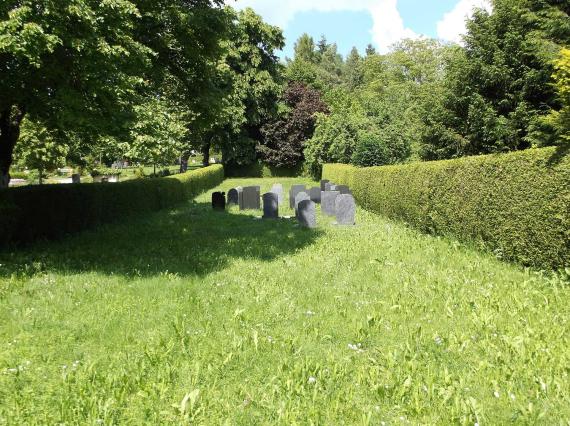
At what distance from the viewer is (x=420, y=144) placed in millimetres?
25234

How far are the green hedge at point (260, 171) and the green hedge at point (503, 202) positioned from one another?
3465 cm

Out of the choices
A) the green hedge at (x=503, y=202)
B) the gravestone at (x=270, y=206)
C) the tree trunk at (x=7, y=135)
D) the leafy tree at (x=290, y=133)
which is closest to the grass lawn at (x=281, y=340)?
the green hedge at (x=503, y=202)

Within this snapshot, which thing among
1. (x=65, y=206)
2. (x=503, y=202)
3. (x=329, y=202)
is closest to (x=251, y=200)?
(x=329, y=202)

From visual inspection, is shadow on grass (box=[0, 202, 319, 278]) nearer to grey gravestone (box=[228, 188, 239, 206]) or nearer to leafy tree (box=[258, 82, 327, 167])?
grey gravestone (box=[228, 188, 239, 206])

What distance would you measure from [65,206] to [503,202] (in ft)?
37.3

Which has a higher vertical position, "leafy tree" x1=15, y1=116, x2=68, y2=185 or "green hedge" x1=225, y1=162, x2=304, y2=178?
"leafy tree" x1=15, y1=116, x2=68, y2=185

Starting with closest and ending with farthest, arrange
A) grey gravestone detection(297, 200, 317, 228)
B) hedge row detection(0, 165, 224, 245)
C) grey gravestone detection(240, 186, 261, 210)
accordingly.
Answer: hedge row detection(0, 165, 224, 245) < grey gravestone detection(297, 200, 317, 228) < grey gravestone detection(240, 186, 261, 210)

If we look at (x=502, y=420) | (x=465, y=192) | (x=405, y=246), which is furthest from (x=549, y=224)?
(x=502, y=420)

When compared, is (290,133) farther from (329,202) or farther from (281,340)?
(281,340)

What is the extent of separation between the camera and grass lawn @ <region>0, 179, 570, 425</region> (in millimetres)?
3537

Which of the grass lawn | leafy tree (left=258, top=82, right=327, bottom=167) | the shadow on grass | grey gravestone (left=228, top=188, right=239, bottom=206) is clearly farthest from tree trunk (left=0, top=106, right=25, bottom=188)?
leafy tree (left=258, top=82, right=327, bottom=167)

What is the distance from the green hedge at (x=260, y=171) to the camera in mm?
47812

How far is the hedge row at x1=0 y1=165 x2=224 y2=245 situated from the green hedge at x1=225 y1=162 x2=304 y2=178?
93.1 feet

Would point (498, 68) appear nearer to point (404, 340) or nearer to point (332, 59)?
point (404, 340)
